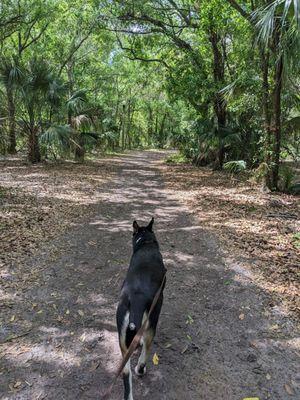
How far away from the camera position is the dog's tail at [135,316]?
7.20ft

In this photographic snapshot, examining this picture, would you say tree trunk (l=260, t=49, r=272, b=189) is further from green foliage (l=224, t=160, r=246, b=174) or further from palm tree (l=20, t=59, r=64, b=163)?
palm tree (l=20, t=59, r=64, b=163)

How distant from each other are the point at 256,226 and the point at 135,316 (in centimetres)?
473

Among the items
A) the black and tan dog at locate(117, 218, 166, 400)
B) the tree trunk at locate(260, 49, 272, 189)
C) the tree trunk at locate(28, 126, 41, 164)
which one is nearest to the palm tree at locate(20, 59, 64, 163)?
the tree trunk at locate(28, 126, 41, 164)

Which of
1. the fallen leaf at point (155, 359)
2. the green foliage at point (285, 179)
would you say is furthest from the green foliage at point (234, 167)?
the fallen leaf at point (155, 359)

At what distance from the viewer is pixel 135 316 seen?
2.24m

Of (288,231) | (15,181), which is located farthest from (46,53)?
(288,231)

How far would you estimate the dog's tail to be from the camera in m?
2.19

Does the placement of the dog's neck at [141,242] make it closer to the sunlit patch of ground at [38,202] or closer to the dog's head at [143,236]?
the dog's head at [143,236]

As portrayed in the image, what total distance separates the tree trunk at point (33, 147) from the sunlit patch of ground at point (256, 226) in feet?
20.1

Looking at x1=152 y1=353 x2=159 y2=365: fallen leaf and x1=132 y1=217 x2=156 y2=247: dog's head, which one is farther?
x1=132 y1=217 x2=156 y2=247: dog's head

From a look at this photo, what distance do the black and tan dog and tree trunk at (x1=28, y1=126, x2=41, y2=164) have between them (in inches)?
457

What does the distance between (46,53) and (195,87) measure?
11.1m

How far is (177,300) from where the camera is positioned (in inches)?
149

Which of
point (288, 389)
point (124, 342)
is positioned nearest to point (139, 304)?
point (124, 342)
